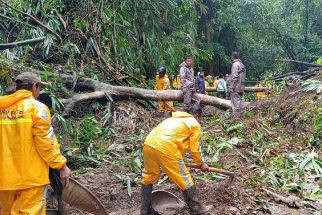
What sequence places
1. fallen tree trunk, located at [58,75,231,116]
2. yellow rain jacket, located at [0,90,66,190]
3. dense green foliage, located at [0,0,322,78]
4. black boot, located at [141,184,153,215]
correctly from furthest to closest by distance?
dense green foliage, located at [0,0,322,78]
fallen tree trunk, located at [58,75,231,116]
black boot, located at [141,184,153,215]
yellow rain jacket, located at [0,90,66,190]

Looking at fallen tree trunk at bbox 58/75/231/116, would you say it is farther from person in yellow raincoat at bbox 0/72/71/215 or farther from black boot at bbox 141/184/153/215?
person in yellow raincoat at bbox 0/72/71/215

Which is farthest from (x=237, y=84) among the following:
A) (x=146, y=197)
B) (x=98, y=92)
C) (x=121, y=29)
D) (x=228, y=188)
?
(x=146, y=197)

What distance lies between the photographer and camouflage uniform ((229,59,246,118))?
9.71 meters

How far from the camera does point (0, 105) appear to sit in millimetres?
3672

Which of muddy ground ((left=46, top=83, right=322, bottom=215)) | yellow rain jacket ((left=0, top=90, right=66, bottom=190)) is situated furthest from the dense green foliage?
yellow rain jacket ((left=0, top=90, right=66, bottom=190))

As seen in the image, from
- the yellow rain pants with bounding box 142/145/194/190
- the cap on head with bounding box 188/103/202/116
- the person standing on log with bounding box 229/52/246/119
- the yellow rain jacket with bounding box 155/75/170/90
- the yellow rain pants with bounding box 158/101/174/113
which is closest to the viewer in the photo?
the yellow rain pants with bounding box 142/145/194/190

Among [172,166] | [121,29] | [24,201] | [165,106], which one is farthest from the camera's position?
[121,29]

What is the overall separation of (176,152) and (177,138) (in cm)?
16

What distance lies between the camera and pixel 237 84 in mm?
9766

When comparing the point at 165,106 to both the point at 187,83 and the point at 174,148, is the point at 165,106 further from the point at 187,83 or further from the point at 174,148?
the point at 174,148

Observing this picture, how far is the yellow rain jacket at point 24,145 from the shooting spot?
11.7ft

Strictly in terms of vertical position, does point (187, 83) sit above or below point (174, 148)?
above

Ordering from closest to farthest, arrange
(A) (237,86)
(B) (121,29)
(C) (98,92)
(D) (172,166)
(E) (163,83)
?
1. (D) (172,166)
2. (C) (98,92)
3. (A) (237,86)
4. (B) (121,29)
5. (E) (163,83)

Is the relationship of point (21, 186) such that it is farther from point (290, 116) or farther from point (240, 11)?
point (240, 11)
